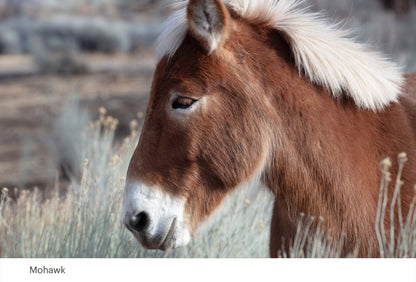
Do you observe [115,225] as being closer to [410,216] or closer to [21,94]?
[410,216]

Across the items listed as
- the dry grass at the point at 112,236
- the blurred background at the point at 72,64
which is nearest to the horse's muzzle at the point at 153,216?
the dry grass at the point at 112,236

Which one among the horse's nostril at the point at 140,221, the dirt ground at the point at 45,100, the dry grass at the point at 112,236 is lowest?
the dirt ground at the point at 45,100

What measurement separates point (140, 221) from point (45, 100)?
6.68 metres

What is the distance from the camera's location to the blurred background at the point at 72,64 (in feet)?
19.9

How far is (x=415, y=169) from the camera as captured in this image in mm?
1977

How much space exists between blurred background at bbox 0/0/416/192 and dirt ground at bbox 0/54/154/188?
15 millimetres

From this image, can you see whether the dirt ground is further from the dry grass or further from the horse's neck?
the horse's neck

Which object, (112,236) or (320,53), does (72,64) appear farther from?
(320,53)

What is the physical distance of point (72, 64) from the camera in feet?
30.7

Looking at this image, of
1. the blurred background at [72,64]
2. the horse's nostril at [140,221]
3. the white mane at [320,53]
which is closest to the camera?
the horse's nostril at [140,221]

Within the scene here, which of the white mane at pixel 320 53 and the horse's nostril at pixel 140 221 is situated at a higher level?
→ the white mane at pixel 320 53

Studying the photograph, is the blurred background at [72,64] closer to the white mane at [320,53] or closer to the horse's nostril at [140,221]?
the white mane at [320,53]

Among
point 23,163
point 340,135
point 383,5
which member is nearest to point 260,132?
point 340,135

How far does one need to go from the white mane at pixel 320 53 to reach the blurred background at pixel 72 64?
2.58 m
